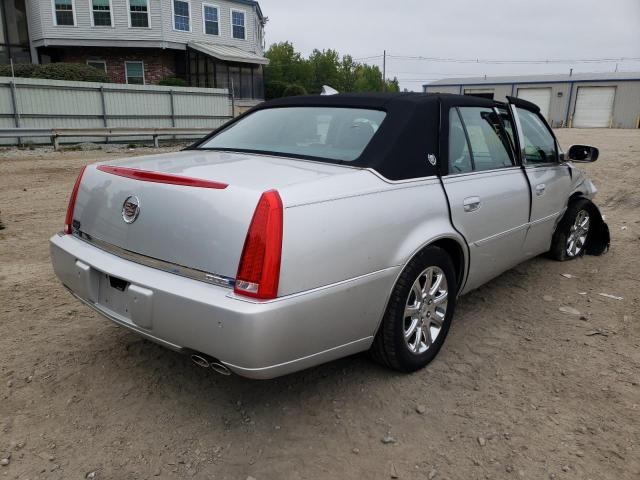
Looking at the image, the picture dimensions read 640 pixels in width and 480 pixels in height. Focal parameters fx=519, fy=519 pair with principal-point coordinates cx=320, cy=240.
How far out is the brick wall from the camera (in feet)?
85.5

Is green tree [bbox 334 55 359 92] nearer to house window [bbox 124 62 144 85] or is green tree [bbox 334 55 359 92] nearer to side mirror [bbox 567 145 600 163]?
house window [bbox 124 62 144 85]

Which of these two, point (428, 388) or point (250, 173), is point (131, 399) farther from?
point (428, 388)

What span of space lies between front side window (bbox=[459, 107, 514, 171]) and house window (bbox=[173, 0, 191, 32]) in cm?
2631

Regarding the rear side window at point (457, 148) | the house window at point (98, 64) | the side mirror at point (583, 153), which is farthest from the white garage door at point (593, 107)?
the rear side window at point (457, 148)

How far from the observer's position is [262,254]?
2162mm

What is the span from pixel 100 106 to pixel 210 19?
39.7 ft

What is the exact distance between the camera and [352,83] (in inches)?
2532

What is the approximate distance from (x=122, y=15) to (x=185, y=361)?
26.7 metres

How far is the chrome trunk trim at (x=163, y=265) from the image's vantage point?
88.7 inches

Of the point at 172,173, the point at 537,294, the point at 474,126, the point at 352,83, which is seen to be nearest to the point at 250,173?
the point at 172,173

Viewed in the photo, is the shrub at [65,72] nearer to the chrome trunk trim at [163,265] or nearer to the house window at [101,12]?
the house window at [101,12]

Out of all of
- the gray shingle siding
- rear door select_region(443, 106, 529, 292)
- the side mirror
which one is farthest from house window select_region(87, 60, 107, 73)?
rear door select_region(443, 106, 529, 292)

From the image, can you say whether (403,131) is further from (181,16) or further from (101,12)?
(181,16)

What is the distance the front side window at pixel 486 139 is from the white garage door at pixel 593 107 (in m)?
44.6
